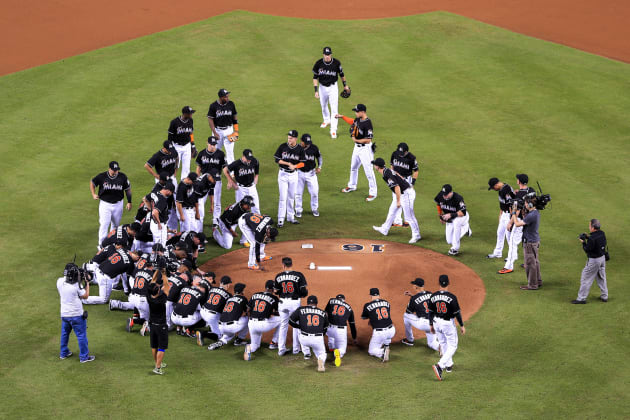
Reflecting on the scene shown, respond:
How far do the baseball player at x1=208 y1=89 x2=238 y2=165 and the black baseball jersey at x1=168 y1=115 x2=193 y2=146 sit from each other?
0.76 meters

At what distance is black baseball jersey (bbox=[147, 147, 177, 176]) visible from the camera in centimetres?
1855

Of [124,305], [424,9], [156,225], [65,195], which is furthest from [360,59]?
[124,305]

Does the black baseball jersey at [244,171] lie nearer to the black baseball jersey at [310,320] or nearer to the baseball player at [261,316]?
the baseball player at [261,316]

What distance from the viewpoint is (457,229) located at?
692 inches

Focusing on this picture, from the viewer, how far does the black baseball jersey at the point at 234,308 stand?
45.5ft

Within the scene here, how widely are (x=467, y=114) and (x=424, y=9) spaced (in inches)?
487

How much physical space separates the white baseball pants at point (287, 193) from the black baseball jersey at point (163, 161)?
2.72 meters

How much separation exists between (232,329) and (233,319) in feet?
0.72

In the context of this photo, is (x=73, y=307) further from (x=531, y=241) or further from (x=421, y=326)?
(x=531, y=241)

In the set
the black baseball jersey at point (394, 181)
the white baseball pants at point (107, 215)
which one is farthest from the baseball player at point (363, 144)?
the white baseball pants at point (107, 215)

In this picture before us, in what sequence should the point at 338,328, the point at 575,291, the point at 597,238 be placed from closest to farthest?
1. the point at 338,328
2. the point at 597,238
3. the point at 575,291

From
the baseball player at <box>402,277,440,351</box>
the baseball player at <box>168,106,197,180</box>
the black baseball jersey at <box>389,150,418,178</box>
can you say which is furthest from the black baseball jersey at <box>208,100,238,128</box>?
the baseball player at <box>402,277,440,351</box>

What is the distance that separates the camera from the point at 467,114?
26406 mm

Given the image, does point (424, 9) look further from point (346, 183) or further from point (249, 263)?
point (249, 263)
